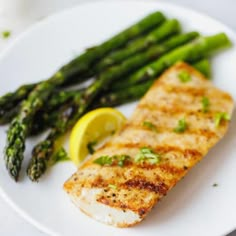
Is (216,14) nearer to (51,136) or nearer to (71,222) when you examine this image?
(51,136)

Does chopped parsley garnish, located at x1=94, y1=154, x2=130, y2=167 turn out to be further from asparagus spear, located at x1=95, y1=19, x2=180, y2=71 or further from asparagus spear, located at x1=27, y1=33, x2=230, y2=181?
asparagus spear, located at x1=95, y1=19, x2=180, y2=71

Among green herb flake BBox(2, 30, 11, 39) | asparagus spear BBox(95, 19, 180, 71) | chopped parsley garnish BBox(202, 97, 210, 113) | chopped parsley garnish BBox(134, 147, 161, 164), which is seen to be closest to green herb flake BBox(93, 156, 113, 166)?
chopped parsley garnish BBox(134, 147, 161, 164)

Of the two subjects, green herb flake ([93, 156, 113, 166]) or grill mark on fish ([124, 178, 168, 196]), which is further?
green herb flake ([93, 156, 113, 166])

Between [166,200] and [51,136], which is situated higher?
[51,136]

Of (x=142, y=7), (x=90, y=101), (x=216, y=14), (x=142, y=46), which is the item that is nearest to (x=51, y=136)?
(x=90, y=101)

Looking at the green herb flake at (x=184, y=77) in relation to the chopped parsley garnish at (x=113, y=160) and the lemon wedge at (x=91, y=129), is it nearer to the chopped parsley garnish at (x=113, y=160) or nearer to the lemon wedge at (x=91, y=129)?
the lemon wedge at (x=91, y=129)

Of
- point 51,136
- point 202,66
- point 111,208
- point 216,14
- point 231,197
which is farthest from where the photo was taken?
point 216,14
